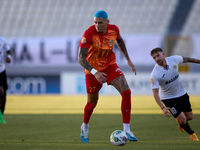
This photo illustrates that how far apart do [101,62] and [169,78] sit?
1367mm

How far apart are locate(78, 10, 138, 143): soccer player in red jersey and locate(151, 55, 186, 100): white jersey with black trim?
82 centimetres

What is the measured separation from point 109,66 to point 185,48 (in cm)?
1468

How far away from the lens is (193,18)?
72.4ft

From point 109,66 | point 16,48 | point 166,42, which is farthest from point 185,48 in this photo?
point 109,66

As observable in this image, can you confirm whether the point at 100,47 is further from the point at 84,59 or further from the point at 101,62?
the point at 84,59

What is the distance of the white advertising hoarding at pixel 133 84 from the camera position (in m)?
17.5

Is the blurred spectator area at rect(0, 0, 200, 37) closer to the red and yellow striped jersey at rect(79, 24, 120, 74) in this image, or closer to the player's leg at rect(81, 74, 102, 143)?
the red and yellow striped jersey at rect(79, 24, 120, 74)

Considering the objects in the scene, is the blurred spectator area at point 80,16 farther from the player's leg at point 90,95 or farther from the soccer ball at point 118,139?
the soccer ball at point 118,139

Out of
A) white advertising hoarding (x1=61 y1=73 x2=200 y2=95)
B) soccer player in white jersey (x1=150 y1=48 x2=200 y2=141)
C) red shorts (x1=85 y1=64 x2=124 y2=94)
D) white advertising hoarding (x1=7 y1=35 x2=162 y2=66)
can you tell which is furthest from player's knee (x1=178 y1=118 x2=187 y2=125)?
white advertising hoarding (x1=7 y1=35 x2=162 y2=66)

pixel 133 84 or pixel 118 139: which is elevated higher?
pixel 118 139

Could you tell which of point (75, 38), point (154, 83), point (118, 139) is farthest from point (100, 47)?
point (75, 38)

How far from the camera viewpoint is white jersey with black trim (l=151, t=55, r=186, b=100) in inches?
229

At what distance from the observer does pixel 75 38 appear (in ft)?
63.8

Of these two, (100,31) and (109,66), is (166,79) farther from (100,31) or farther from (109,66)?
(100,31)
